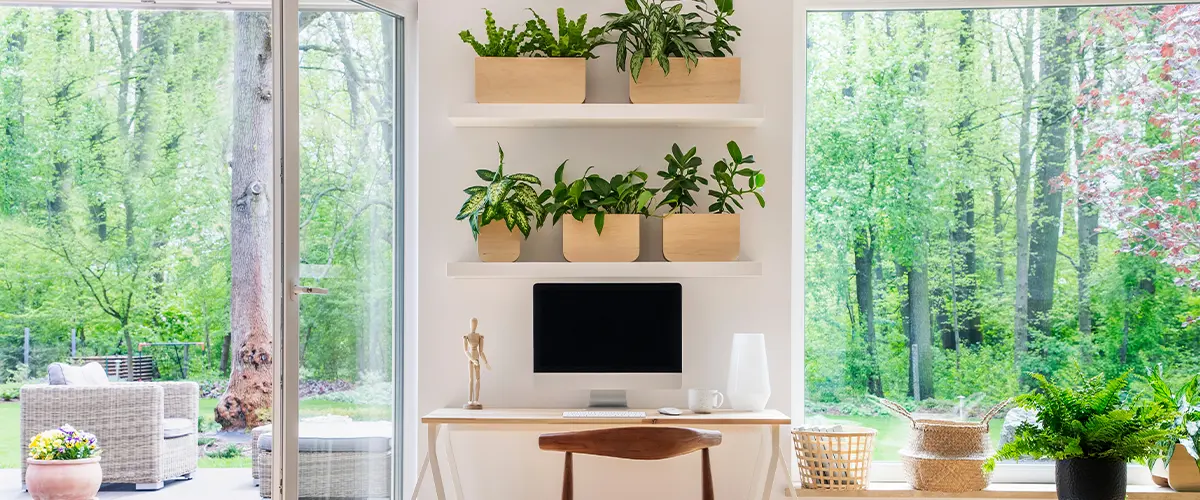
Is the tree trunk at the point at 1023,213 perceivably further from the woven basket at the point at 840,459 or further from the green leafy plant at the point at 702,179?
the green leafy plant at the point at 702,179

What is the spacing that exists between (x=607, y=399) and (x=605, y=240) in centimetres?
54

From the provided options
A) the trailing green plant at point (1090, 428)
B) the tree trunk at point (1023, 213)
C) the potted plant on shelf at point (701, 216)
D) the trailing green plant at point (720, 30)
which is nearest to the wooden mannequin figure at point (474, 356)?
the potted plant on shelf at point (701, 216)

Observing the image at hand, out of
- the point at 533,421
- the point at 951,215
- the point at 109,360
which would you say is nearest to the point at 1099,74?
the point at 951,215

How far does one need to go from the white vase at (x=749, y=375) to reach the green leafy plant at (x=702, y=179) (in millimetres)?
451

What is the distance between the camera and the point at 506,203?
9.41 feet

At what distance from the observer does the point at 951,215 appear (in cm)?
331

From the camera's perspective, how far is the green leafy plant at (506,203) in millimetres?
2863

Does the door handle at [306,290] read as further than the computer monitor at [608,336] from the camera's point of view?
No

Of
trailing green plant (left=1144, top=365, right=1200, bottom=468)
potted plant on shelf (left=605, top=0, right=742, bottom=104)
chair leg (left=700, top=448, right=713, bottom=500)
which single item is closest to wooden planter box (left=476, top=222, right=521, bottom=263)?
potted plant on shelf (left=605, top=0, right=742, bottom=104)

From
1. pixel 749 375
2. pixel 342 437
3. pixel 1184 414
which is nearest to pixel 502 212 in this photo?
pixel 342 437

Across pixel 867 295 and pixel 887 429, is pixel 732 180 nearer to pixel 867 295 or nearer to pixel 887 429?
pixel 867 295

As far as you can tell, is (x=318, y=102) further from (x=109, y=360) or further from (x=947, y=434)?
(x=109, y=360)

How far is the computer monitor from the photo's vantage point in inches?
116

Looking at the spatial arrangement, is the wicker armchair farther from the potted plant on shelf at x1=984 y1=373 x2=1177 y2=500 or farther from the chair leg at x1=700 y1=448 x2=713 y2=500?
the potted plant on shelf at x1=984 y1=373 x2=1177 y2=500
